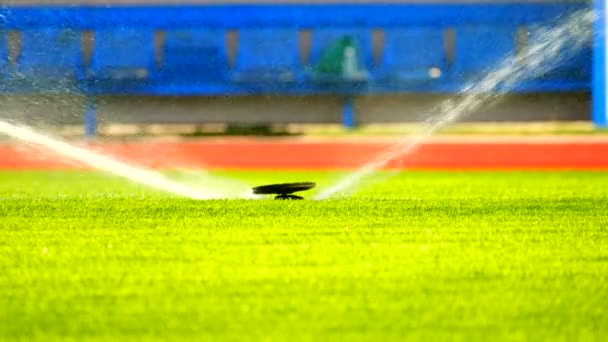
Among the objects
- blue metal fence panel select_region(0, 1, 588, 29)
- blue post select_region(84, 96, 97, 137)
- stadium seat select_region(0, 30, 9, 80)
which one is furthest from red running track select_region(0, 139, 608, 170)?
blue metal fence panel select_region(0, 1, 588, 29)

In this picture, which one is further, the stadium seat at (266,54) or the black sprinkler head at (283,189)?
the stadium seat at (266,54)

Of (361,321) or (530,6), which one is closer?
(361,321)

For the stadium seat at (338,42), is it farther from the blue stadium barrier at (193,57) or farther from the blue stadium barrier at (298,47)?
the blue stadium barrier at (193,57)

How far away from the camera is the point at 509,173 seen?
15281 millimetres

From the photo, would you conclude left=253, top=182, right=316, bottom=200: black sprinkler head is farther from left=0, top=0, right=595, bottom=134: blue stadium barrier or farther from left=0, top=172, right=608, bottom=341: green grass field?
left=0, top=0, right=595, bottom=134: blue stadium barrier

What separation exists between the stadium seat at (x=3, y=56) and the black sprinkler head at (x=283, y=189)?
34.0 feet

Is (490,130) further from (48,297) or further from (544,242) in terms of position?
(48,297)

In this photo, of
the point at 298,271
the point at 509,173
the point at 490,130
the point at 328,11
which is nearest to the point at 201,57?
the point at 328,11

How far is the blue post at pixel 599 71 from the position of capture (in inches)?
981

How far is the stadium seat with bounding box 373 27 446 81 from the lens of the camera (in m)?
27.6

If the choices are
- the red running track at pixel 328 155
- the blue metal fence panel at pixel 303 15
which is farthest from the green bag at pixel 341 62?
the red running track at pixel 328 155

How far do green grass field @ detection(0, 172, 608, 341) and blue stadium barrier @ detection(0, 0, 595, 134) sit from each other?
16852mm

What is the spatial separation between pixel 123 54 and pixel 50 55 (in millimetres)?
5053

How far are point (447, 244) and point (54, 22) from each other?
63.2 ft
